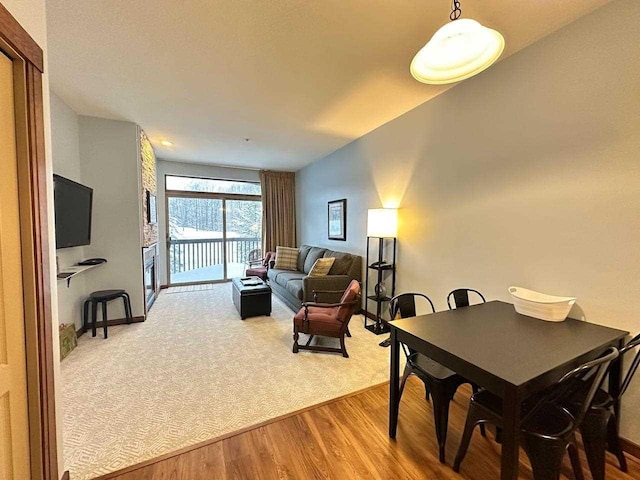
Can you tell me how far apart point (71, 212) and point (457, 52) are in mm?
3722

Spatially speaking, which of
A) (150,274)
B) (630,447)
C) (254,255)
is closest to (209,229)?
(254,255)

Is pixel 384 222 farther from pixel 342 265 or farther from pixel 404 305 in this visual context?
pixel 404 305

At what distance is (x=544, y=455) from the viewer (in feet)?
3.84

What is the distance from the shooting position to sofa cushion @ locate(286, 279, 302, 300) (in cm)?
388

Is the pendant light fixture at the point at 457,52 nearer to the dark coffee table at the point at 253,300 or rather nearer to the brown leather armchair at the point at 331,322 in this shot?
the brown leather armchair at the point at 331,322

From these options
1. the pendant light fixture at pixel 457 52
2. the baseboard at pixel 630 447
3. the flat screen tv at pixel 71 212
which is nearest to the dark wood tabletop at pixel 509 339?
the baseboard at pixel 630 447

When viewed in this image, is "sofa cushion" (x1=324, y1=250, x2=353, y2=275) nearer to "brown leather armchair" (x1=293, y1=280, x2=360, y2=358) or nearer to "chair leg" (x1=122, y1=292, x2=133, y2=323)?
"brown leather armchair" (x1=293, y1=280, x2=360, y2=358)

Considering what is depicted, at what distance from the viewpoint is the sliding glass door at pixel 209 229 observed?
19.5 feet

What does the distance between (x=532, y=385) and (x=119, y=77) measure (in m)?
3.71

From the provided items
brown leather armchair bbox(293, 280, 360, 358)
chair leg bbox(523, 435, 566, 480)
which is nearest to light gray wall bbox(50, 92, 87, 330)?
brown leather armchair bbox(293, 280, 360, 358)

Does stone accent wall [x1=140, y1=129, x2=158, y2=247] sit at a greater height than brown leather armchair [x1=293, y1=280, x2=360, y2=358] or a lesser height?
greater

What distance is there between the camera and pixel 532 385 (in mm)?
1139

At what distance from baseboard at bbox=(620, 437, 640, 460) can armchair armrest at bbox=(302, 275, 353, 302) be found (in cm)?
265

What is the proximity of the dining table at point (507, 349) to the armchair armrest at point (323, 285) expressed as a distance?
78.1 inches
